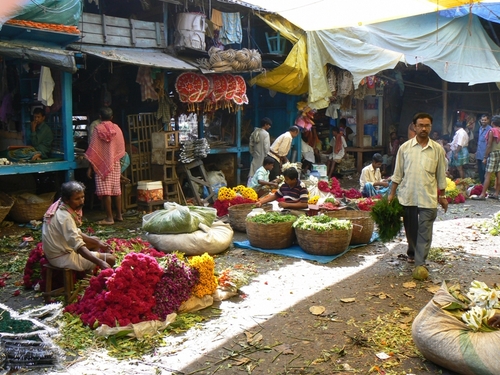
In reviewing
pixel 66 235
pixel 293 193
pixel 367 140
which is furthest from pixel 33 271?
pixel 367 140

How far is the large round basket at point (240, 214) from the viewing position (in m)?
8.95

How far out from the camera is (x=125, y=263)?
493cm

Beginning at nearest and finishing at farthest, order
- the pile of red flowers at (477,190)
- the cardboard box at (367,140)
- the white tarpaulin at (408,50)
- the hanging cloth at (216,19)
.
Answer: the hanging cloth at (216,19), the white tarpaulin at (408,50), the pile of red flowers at (477,190), the cardboard box at (367,140)

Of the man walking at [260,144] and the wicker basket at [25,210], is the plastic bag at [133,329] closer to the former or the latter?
the wicker basket at [25,210]

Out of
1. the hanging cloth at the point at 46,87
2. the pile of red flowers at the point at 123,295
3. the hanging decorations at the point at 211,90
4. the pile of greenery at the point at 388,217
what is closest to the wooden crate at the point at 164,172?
the hanging decorations at the point at 211,90

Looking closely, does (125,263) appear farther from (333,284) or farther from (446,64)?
(446,64)

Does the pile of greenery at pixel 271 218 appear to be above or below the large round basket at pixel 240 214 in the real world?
above

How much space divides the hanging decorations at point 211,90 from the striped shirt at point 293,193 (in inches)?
149

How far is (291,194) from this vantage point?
334 inches

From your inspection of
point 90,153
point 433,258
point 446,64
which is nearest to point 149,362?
point 433,258

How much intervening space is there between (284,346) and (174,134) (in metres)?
7.55

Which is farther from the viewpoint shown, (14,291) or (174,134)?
(174,134)

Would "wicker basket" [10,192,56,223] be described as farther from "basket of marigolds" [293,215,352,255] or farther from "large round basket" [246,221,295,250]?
"basket of marigolds" [293,215,352,255]

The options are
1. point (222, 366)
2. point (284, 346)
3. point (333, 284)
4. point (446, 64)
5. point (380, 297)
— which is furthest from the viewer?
point (446, 64)
